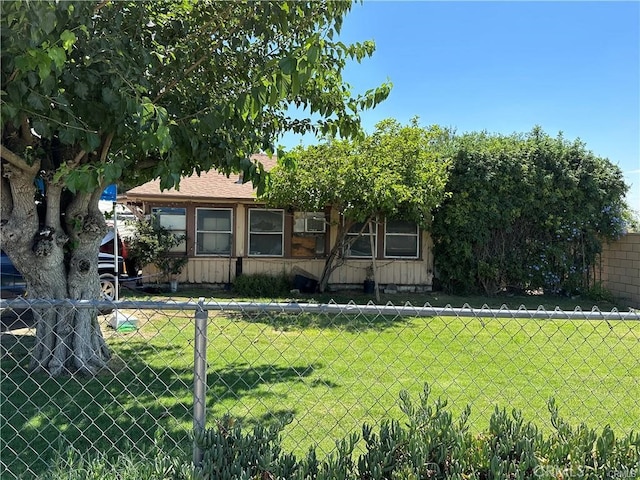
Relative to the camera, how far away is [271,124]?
5953mm

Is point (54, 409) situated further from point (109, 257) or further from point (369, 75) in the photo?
point (109, 257)

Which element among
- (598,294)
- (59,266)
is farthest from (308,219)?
(59,266)

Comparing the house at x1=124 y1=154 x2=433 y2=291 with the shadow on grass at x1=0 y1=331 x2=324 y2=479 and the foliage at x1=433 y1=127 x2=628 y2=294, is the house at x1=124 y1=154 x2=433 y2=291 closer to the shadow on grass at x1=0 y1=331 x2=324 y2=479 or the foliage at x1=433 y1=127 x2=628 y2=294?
the foliage at x1=433 y1=127 x2=628 y2=294

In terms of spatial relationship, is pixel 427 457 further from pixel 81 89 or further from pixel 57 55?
pixel 81 89

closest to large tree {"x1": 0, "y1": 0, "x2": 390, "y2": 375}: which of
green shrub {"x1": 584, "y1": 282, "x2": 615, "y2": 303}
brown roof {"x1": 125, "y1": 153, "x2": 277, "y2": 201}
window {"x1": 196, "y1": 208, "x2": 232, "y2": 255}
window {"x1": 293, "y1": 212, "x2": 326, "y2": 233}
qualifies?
brown roof {"x1": 125, "y1": 153, "x2": 277, "y2": 201}

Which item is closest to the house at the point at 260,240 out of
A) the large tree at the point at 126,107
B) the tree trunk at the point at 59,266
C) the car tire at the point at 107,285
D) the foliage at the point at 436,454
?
the car tire at the point at 107,285

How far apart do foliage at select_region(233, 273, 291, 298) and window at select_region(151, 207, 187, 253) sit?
1.89 m

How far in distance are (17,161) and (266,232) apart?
9580 millimetres

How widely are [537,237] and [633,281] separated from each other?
103 inches

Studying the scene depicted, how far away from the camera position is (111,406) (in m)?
4.59

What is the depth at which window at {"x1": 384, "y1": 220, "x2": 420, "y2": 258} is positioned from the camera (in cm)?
1429

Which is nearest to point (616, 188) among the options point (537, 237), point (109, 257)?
point (537, 237)

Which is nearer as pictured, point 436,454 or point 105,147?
point 436,454

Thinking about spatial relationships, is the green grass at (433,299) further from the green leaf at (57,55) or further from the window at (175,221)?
the green leaf at (57,55)
